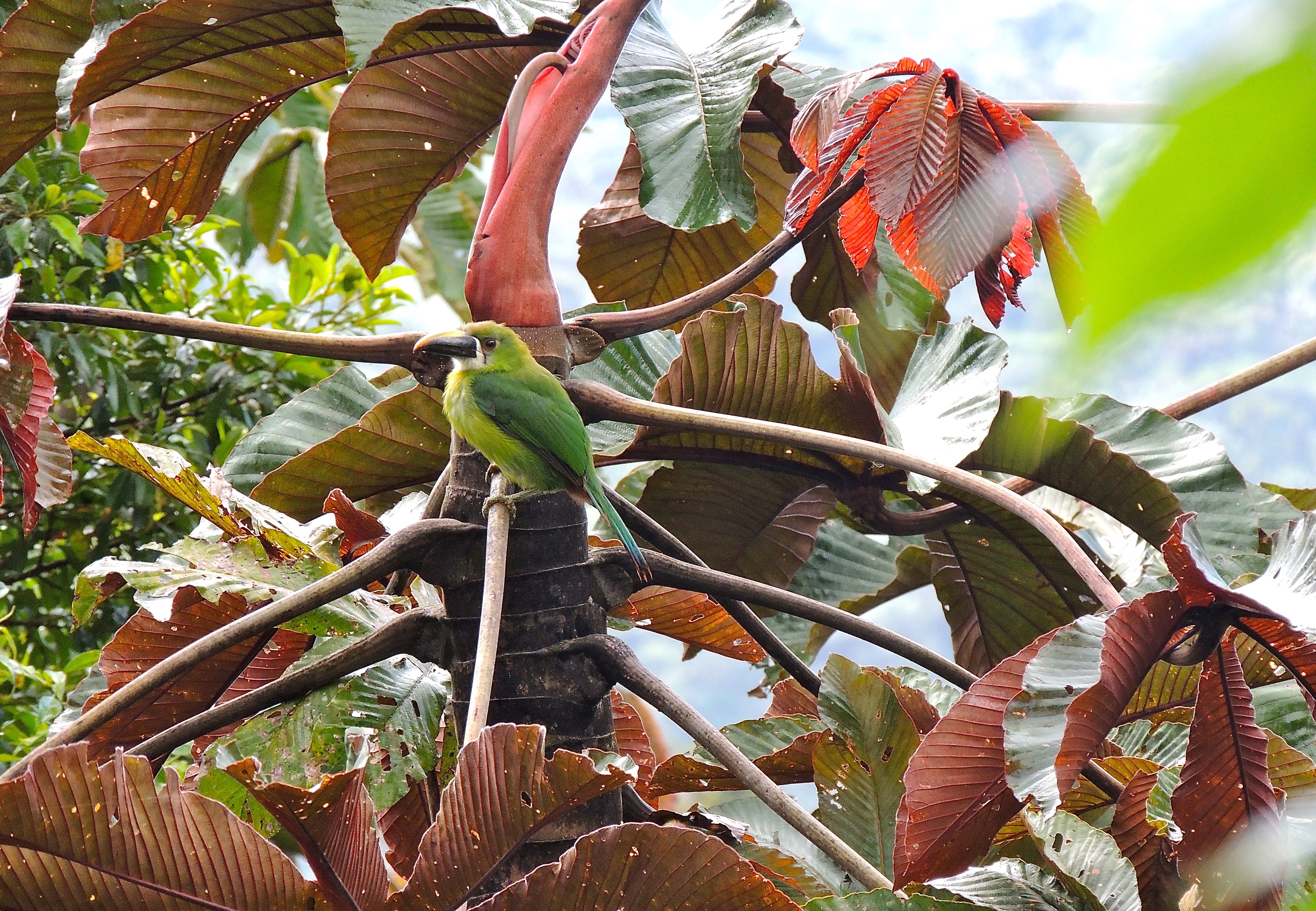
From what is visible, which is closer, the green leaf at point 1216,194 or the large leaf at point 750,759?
the green leaf at point 1216,194

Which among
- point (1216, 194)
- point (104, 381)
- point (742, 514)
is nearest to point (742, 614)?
point (742, 514)

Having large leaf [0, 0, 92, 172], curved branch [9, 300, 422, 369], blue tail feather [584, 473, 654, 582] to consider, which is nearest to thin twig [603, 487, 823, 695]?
blue tail feather [584, 473, 654, 582]

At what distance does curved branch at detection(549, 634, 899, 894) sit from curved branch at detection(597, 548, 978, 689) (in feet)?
0.21

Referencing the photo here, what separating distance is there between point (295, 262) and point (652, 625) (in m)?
2.50

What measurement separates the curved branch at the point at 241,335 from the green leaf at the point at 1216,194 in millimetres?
834

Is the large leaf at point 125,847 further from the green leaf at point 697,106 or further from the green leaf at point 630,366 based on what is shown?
the green leaf at point 630,366

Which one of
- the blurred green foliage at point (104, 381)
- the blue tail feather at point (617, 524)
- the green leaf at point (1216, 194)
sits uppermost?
the green leaf at point (1216, 194)

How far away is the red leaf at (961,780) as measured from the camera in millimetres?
667

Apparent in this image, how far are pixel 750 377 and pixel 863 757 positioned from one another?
423 millimetres

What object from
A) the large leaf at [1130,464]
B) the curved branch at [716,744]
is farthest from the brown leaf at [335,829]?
the large leaf at [1130,464]

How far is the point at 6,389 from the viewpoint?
91cm

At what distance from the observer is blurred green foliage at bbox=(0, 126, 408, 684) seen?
2363 millimetres

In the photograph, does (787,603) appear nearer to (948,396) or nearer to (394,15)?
(948,396)

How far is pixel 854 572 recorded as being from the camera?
5.44 feet
